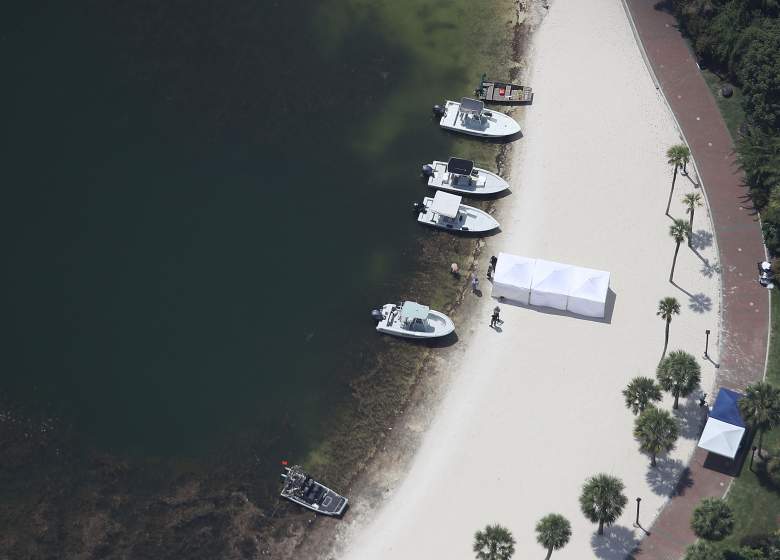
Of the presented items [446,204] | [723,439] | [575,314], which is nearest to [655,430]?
[723,439]

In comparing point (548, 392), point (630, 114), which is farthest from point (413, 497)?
point (630, 114)

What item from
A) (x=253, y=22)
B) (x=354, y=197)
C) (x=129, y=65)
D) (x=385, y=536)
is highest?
(x=253, y=22)

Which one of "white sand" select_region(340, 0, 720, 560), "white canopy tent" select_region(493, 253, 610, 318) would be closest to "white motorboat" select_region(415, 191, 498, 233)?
"white sand" select_region(340, 0, 720, 560)

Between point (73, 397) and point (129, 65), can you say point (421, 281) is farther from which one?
point (129, 65)

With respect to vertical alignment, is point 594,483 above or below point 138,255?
below

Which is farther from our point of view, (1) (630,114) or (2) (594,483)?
(1) (630,114)

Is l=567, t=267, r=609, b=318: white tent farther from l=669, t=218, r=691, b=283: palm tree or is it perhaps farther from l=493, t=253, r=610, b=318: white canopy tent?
l=669, t=218, r=691, b=283: palm tree

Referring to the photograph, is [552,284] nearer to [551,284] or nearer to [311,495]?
[551,284]
